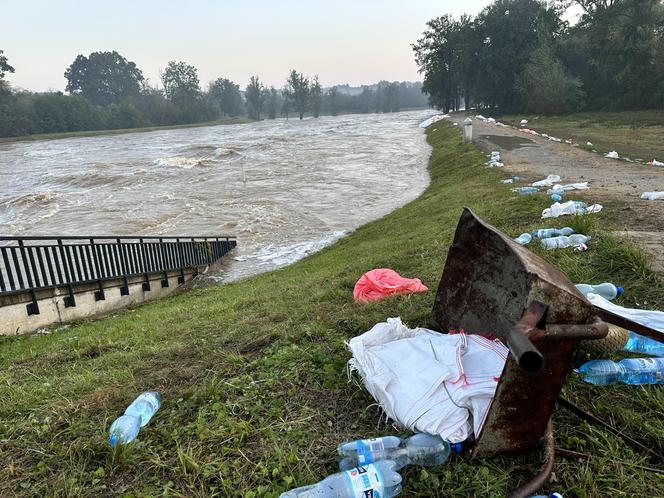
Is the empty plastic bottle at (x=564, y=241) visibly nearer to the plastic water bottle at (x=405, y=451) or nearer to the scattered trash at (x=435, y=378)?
the scattered trash at (x=435, y=378)

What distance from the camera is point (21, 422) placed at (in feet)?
9.36

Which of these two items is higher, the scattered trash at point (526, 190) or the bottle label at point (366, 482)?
the scattered trash at point (526, 190)

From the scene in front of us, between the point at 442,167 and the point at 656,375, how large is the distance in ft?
63.0

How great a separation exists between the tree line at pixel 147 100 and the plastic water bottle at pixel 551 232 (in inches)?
3610

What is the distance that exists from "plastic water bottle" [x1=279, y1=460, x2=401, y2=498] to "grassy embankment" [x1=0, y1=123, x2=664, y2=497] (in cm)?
10

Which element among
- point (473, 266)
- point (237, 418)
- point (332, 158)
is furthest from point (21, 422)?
point (332, 158)

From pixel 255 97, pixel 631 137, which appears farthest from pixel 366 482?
pixel 255 97

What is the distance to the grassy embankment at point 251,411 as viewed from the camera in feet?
7.06

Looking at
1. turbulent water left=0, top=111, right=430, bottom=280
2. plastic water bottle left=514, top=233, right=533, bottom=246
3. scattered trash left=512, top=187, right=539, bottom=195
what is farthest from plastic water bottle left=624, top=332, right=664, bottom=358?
turbulent water left=0, top=111, right=430, bottom=280

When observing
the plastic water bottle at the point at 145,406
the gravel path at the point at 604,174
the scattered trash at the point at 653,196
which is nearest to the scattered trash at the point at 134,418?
the plastic water bottle at the point at 145,406

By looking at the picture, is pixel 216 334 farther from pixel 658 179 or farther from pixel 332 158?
pixel 332 158

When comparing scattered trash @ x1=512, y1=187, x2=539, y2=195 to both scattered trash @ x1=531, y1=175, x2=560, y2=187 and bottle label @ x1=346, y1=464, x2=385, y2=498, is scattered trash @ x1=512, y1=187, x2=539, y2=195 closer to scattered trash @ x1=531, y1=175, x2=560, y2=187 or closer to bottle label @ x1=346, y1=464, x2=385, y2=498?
scattered trash @ x1=531, y1=175, x2=560, y2=187

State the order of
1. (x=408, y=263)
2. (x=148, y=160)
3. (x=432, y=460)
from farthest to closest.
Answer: (x=148, y=160), (x=408, y=263), (x=432, y=460)

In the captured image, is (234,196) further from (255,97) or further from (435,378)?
(255,97)
